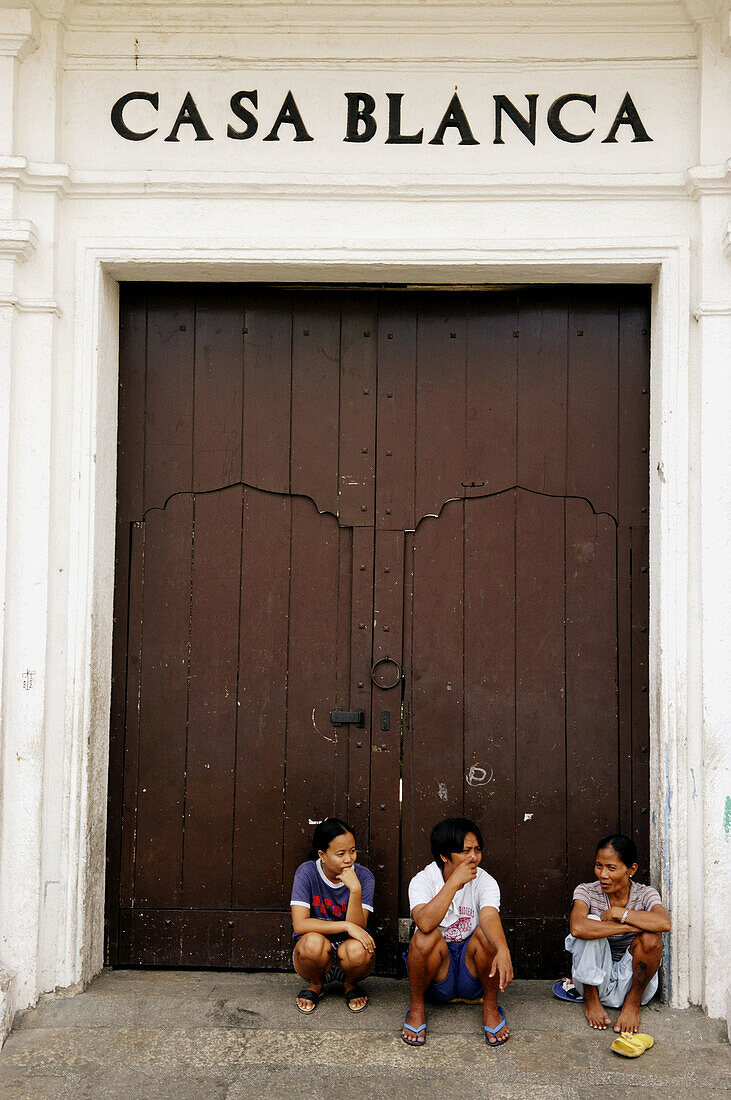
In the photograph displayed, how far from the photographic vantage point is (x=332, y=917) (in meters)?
3.81

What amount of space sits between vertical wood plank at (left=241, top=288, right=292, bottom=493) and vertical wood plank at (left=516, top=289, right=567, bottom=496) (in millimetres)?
1006

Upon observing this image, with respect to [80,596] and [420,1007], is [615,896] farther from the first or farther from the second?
[80,596]

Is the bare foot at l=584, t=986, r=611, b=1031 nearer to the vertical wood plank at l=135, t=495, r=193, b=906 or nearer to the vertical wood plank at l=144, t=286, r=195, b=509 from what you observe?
the vertical wood plank at l=135, t=495, r=193, b=906

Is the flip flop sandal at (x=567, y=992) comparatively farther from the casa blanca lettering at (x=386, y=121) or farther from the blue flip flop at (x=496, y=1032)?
the casa blanca lettering at (x=386, y=121)

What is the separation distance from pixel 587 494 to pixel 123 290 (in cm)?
220

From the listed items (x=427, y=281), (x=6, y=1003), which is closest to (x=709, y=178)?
(x=427, y=281)

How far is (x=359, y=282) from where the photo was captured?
4137mm

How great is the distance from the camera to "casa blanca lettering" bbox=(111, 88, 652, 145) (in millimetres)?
3916

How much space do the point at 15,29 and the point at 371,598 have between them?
2.68m

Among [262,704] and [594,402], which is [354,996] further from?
[594,402]

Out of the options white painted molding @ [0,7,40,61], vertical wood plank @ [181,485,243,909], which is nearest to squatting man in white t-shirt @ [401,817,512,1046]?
vertical wood plank @ [181,485,243,909]

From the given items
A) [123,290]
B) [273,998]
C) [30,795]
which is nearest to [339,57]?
[123,290]

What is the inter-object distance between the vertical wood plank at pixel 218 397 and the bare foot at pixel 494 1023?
2.31m

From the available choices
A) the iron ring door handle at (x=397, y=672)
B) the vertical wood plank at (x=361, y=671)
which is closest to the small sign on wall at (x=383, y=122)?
the vertical wood plank at (x=361, y=671)
